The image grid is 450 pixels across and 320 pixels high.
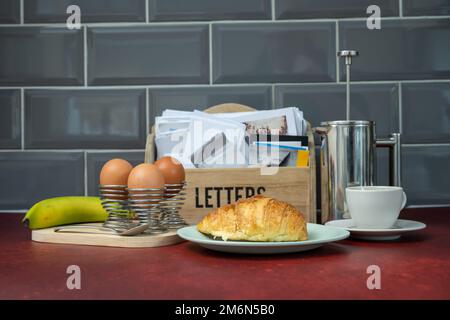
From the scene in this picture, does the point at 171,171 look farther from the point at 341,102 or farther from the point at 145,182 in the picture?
the point at 341,102

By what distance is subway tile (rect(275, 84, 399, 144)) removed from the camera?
4.60 feet

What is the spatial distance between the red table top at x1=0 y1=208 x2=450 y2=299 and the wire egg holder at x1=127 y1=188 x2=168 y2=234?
7 cm

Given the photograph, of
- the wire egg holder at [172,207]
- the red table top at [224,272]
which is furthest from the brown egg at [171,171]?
the red table top at [224,272]

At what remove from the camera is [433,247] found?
0.88 metres

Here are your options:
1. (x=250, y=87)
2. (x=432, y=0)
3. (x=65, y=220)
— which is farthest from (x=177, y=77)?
(x=432, y=0)

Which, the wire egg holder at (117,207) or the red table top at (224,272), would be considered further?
the wire egg holder at (117,207)

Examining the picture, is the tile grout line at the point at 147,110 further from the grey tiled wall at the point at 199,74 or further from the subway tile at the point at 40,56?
the subway tile at the point at 40,56

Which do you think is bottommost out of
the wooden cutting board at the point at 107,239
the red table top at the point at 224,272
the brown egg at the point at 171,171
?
the red table top at the point at 224,272

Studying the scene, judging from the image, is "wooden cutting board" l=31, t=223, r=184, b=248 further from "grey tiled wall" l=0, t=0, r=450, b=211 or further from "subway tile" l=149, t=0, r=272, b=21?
"subway tile" l=149, t=0, r=272, b=21

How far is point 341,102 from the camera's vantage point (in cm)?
140

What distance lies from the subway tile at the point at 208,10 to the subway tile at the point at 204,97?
6.7 inches

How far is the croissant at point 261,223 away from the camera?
2.60 feet
